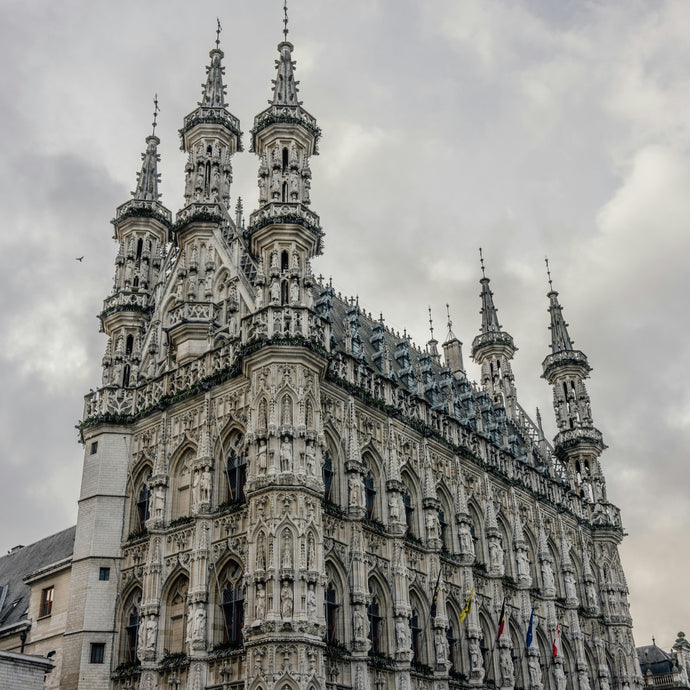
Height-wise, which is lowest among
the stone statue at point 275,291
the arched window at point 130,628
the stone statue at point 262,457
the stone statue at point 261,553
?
the arched window at point 130,628

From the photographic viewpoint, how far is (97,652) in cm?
3462

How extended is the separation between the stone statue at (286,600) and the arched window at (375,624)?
5651 millimetres

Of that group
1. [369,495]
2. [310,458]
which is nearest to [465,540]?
[369,495]

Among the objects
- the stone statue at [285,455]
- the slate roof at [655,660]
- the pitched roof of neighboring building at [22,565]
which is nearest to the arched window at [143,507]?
the stone statue at [285,455]

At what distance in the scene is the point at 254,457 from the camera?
1268 inches

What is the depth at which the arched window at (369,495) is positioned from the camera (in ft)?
119

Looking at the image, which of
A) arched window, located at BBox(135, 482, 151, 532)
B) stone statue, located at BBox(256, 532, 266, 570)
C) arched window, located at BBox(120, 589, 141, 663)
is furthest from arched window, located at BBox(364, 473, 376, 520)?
arched window, located at BBox(120, 589, 141, 663)

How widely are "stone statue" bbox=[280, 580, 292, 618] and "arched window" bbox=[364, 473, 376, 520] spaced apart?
24.2ft

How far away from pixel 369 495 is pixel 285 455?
6452 mm

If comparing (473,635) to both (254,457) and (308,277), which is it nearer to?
(254,457)

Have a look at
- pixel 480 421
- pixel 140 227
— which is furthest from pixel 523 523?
pixel 140 227

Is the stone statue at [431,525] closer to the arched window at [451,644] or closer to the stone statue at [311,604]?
the arched window at [451,644]

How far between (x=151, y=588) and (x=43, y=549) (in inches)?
817

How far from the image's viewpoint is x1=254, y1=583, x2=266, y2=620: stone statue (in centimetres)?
2927
